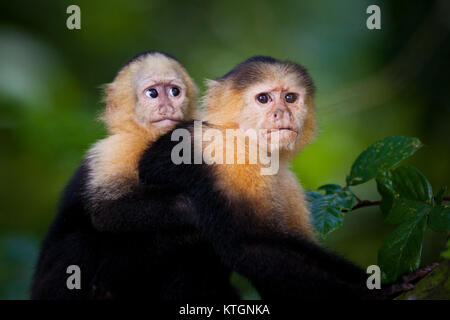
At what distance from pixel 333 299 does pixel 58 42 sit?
432 cm

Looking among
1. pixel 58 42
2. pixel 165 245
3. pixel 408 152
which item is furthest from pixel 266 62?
pixel 58 42

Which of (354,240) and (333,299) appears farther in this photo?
(354,240)

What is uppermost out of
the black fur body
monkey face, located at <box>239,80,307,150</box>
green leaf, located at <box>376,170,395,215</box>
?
monkey face, located at <box>239,80,307,150</box>

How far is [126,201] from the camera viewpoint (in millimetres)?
3215

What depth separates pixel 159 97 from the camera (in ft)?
12.6

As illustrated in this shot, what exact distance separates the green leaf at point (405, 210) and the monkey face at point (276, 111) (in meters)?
0.65

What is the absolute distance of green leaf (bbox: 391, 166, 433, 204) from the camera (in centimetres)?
285

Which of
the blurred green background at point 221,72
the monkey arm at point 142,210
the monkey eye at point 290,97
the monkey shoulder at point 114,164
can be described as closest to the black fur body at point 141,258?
the monkey arm at point 142,210

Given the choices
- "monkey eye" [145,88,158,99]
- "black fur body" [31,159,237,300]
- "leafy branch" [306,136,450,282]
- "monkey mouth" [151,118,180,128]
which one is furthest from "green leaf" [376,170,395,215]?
"monkey eye" [145,88,158,99]

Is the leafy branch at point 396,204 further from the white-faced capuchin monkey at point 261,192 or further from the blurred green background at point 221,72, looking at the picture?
the blurred green background at point 221,72

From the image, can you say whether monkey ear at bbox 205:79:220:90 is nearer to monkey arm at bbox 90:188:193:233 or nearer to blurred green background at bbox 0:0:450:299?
monkey arm at bbox 90:188:193:233

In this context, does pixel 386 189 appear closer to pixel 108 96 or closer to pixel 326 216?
pixel 326 216

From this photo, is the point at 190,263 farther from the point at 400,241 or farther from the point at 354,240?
the point at 354,240

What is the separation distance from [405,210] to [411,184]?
146 millimetres
